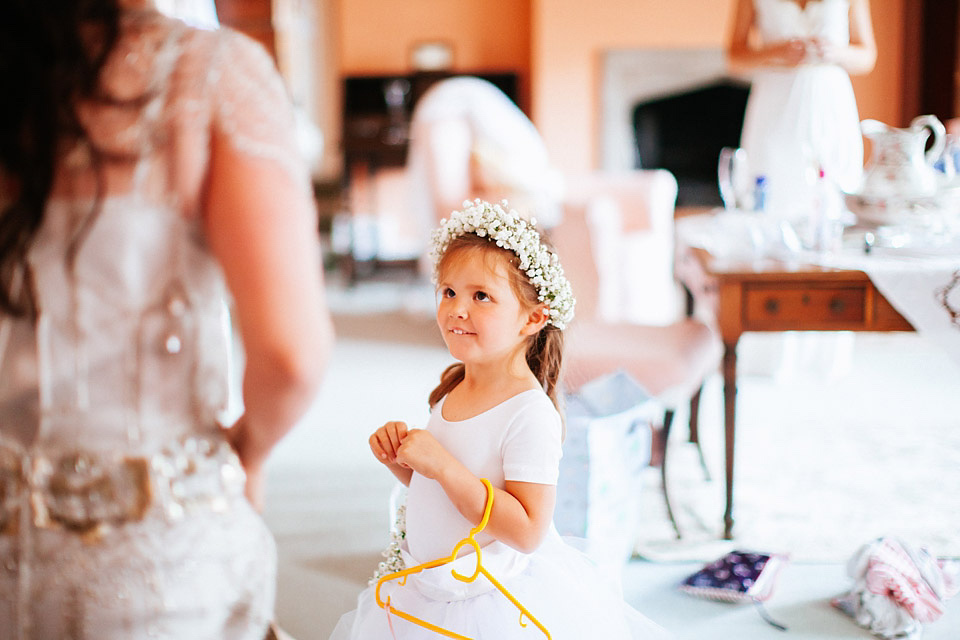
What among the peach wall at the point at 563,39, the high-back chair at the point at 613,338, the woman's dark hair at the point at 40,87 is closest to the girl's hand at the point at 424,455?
the high-back chair at the point at 613,338

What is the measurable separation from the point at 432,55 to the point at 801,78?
158 inches

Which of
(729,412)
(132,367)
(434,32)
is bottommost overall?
(729,412)

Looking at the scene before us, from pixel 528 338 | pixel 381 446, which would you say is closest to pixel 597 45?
pixel 528 338

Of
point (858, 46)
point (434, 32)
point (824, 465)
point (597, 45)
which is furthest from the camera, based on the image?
point (434, 32)

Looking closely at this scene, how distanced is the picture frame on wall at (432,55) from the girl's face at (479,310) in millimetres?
5911

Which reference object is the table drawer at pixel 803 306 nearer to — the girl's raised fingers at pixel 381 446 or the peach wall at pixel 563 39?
the girl's raised fingers at pixel 381 446

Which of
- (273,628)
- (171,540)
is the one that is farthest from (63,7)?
(273,628)

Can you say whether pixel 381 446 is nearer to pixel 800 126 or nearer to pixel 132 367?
pixel 132 367

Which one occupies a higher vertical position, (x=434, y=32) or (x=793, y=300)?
(x=434, y=32)

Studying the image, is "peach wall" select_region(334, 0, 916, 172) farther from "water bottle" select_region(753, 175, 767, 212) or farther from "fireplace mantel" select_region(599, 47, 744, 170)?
"water bottle" select_region(753, 175, 767, 212)

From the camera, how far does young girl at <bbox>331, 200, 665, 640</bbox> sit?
126 centimetres

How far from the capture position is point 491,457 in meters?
1.32

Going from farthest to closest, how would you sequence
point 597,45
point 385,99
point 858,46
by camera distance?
point 385,99, point 597,45, point 858,46

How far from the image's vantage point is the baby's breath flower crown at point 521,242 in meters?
1.35
